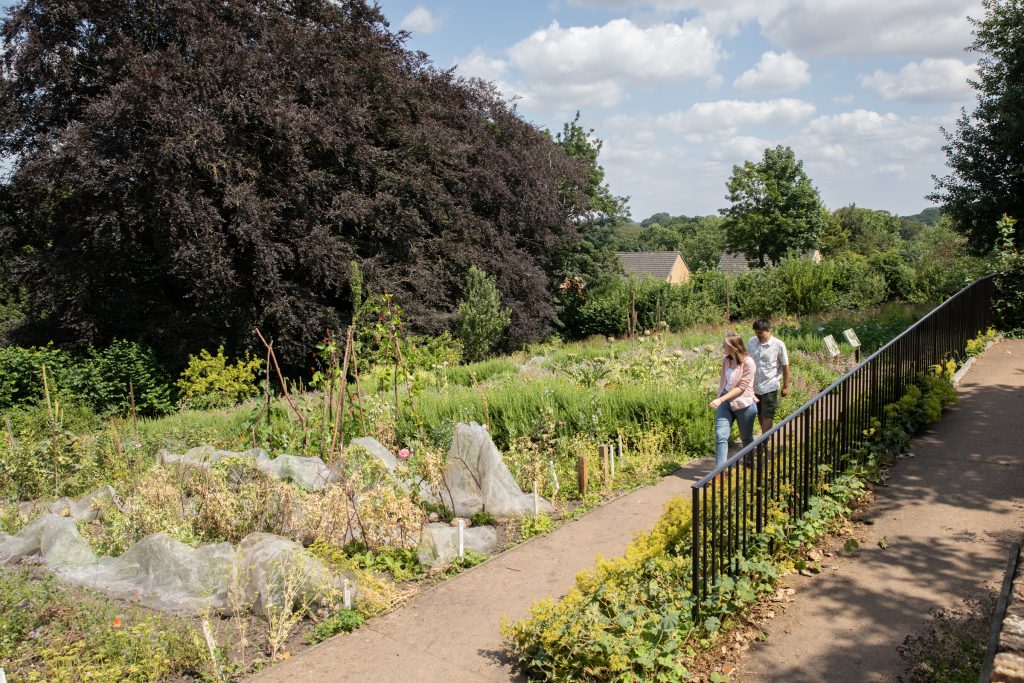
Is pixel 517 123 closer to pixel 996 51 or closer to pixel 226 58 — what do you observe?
pixel 226 58

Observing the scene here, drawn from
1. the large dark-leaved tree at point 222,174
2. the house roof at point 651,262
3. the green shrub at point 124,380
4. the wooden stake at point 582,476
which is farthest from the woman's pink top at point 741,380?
the house roof at point 651,262

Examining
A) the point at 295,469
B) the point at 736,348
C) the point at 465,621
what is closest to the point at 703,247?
the point at 736,348

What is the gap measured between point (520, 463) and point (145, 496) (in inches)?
146

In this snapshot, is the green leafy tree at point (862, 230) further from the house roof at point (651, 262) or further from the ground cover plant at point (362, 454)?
the ground cover plant at point (362, 454)

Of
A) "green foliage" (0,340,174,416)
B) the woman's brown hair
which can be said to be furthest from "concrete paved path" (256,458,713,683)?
"green foliage" (0,340,174,416)

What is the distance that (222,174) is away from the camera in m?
16.8

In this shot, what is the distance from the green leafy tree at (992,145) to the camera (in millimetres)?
15773

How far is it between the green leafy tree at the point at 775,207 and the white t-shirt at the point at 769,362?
30256 millimetres

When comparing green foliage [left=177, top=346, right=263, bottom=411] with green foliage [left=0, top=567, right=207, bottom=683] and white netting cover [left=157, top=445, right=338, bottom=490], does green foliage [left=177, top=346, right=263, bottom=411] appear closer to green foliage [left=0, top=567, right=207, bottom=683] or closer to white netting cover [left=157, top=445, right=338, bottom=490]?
white netting cover [left=157, top=445, right=338, bottom=490]

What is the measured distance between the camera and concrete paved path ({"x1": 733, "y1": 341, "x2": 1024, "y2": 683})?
4000 millimetres

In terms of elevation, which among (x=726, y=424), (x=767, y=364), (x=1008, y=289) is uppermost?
(x=1008, y=289)

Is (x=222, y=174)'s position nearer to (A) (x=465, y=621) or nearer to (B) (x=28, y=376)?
(B) (x=28, y=376)

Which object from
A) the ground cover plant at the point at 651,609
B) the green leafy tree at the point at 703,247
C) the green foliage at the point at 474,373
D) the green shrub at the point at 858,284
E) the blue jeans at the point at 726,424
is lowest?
the ground cover plant at the point at 651,609

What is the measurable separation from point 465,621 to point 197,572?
2.09 metres
